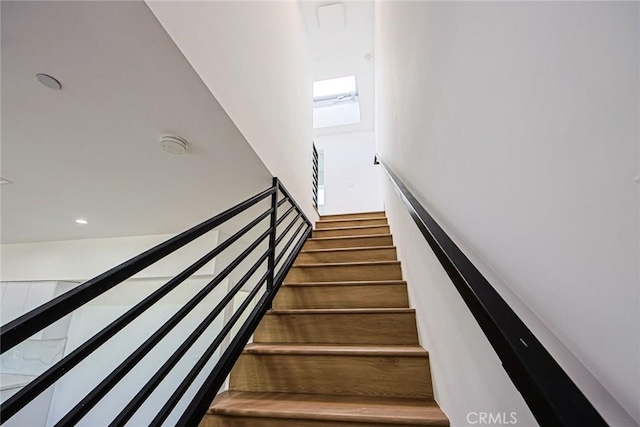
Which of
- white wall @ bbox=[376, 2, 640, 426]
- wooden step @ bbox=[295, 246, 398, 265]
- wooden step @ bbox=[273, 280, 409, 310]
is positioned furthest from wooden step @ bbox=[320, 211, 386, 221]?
white wall @ bbox=[376, 2, 640, 426]

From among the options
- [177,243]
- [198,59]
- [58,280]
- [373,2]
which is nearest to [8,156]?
[198,59]

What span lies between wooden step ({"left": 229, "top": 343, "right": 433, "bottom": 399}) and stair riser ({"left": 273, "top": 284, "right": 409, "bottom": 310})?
453 mm

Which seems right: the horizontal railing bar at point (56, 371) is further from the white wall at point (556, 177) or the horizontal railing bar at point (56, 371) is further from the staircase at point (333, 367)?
the white wall at point (556, 177)

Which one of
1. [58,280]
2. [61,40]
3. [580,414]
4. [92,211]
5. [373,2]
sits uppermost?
[373,2]

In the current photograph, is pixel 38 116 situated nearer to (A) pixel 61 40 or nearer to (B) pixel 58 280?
(A) pixel 61 40

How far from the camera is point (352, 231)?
11.1 feet

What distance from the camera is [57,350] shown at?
3309mm

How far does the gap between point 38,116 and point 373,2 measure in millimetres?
4062

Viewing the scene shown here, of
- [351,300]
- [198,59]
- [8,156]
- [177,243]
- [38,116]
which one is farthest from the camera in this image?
[351,300]

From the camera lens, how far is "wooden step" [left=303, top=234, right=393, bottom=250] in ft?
9.45

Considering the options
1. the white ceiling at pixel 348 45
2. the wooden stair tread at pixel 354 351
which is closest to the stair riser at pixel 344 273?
the wooden stair tread at pixel 354 351

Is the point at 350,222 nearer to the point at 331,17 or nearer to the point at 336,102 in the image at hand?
the point at 331,17

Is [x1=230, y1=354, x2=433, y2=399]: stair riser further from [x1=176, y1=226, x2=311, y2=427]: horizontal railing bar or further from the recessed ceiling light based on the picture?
the recessed ceiling light

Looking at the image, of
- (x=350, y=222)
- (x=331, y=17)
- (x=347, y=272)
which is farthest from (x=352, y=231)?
(x=331, y=17)
